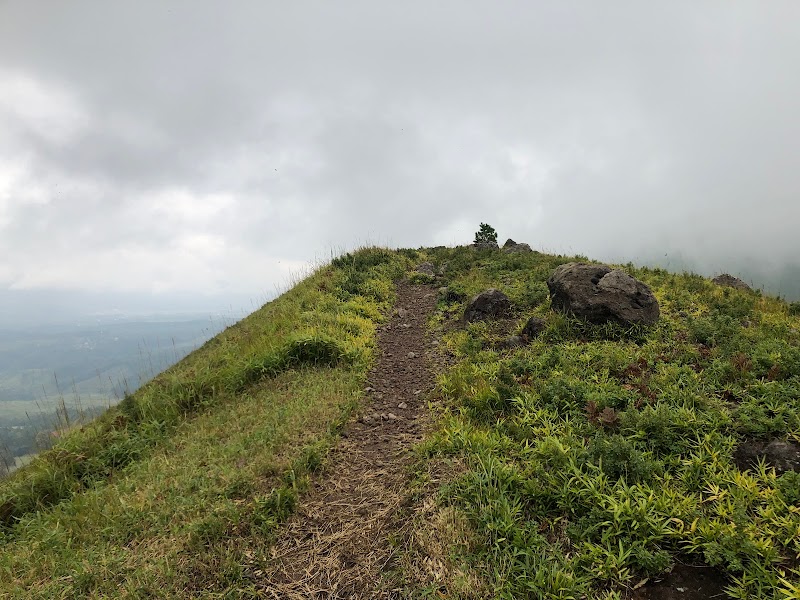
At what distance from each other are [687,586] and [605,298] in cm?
739

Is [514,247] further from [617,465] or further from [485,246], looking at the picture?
[617,465]

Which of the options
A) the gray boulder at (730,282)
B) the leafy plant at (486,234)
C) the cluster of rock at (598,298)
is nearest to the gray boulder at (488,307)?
the cluster of rock at (598,298)

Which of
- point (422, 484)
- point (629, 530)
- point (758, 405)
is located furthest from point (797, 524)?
point (422, 484)

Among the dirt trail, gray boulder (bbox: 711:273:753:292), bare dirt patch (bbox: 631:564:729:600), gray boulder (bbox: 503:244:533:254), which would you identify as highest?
gray boulder (bbox: 503:244:533:254)

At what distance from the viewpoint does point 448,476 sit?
5.28m

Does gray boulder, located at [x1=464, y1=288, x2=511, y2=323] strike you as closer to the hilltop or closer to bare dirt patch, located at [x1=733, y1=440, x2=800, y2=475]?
the hilltop

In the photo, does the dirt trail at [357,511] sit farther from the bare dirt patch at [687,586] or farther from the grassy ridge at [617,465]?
the bare dirt patch at [687,586]

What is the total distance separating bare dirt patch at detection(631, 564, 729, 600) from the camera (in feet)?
11.5

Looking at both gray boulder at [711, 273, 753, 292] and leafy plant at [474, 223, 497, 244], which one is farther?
leafy plant at [474, 223, 497, 244]

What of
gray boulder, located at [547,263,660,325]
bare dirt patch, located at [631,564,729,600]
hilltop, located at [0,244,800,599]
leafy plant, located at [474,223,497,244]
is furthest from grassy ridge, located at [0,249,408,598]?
leafy plant, located at [474,223,497,244]

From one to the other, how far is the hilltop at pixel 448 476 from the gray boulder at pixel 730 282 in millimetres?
5429

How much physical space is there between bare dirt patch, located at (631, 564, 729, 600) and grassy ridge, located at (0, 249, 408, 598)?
12.8 ft

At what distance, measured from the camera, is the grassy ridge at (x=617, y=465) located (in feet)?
12.3

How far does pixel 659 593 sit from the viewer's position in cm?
357
